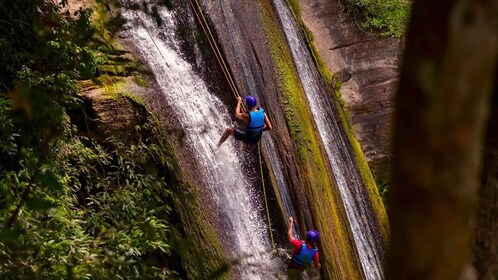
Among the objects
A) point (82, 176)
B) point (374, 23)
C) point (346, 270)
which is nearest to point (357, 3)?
point (374, 23)

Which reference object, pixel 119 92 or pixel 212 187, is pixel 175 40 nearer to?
pixel 119 92

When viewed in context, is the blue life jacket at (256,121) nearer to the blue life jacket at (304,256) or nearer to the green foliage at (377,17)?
the blue life jacket at (304,256)

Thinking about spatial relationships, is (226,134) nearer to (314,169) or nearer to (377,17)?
(314,169)

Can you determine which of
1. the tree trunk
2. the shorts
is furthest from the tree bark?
the shorts

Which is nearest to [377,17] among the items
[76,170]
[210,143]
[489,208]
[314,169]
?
[314,169]

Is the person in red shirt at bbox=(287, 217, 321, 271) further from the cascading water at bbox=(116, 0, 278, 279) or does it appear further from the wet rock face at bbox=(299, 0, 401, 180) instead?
the wet rock face at bbox=(299, 0, 401, 180)

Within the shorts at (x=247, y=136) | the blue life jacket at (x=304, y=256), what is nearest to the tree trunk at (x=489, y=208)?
the blue life jacket at (x=304, y=256)
